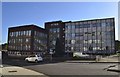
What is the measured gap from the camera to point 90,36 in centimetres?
9600

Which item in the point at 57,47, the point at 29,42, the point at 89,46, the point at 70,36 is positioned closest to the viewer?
the point at 57,47

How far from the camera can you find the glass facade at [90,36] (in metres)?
89.9

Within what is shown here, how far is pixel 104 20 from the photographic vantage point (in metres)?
91.6

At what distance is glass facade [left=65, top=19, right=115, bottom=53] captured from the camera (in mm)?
89900

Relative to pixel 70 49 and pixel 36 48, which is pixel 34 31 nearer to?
pixel 36 48

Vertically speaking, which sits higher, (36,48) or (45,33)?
(45,33)

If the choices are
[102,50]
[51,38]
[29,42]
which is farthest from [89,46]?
[29,42]

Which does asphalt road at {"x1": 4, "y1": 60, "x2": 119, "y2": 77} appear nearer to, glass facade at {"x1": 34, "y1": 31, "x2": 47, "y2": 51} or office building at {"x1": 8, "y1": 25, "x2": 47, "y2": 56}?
office building at {"x1": 8, "y1": 25, "x2": 47, "y2": 56}

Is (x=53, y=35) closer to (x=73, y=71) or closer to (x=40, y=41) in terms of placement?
(x=40, y=41)

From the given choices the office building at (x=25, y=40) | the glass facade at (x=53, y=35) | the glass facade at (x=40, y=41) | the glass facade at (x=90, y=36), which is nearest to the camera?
the office building at (x=25, y=40)

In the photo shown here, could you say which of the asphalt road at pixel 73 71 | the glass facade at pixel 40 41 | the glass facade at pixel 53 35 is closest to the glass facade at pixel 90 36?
the glass facade at pixel 53 35

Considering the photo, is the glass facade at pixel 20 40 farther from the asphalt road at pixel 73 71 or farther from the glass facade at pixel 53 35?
the asphalt road at pixel 73 71

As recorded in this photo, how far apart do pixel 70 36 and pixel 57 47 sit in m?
21.0

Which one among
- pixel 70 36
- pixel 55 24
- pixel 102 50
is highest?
pixel 55 24
